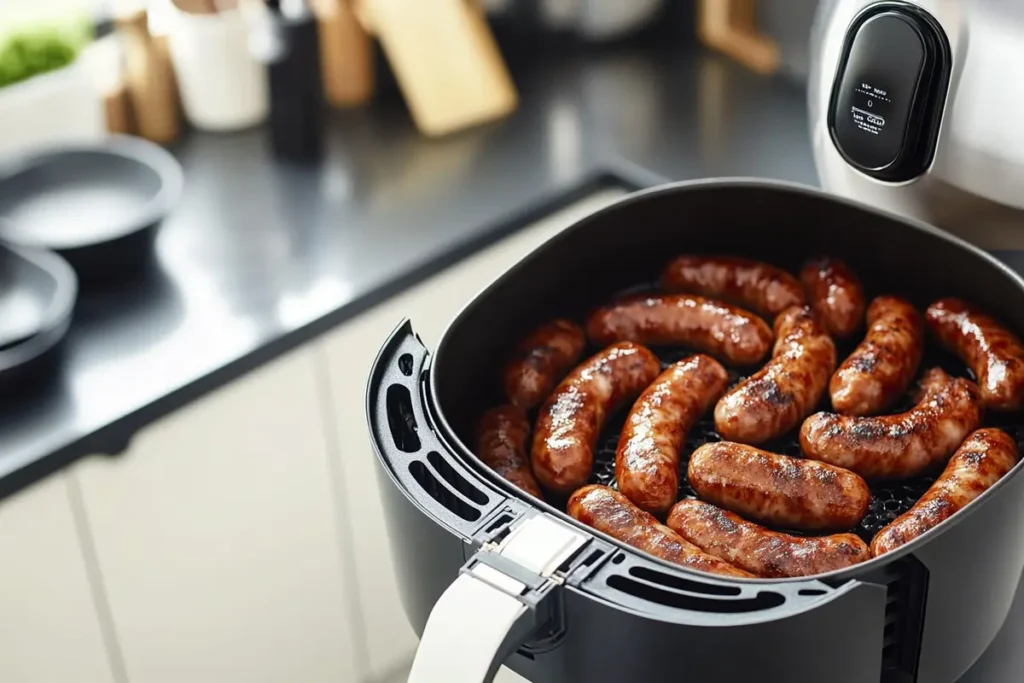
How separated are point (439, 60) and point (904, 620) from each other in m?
1.34

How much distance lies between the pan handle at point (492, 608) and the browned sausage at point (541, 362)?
1.04 ft

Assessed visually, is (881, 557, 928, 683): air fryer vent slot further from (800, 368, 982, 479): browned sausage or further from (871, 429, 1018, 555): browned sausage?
(800, 368, 982, 479): browned sausage

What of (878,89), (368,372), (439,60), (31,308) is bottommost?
(368,372)

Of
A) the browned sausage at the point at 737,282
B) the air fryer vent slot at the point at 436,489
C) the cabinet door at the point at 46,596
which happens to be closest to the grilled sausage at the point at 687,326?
the browned sausage at the point at 737,282

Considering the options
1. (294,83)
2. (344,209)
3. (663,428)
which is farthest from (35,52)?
(663,428)

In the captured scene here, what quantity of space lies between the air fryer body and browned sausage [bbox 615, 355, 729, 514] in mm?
255

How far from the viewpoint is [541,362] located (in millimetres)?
1165

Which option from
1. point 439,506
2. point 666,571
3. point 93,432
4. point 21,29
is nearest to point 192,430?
point 93,432

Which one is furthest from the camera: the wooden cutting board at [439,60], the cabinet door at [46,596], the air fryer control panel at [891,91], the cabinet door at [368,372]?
the wooden cutting board at [439,60]

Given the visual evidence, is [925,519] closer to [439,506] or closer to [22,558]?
[439,506]

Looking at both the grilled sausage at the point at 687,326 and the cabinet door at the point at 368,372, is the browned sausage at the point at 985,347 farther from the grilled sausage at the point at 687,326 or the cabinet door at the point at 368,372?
the cabinet door at the point at 368,372

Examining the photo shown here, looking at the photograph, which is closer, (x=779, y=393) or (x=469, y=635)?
(x=469, y=635)

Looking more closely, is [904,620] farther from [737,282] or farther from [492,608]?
[737,282]

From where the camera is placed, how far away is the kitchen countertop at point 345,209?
1543 millimetres
